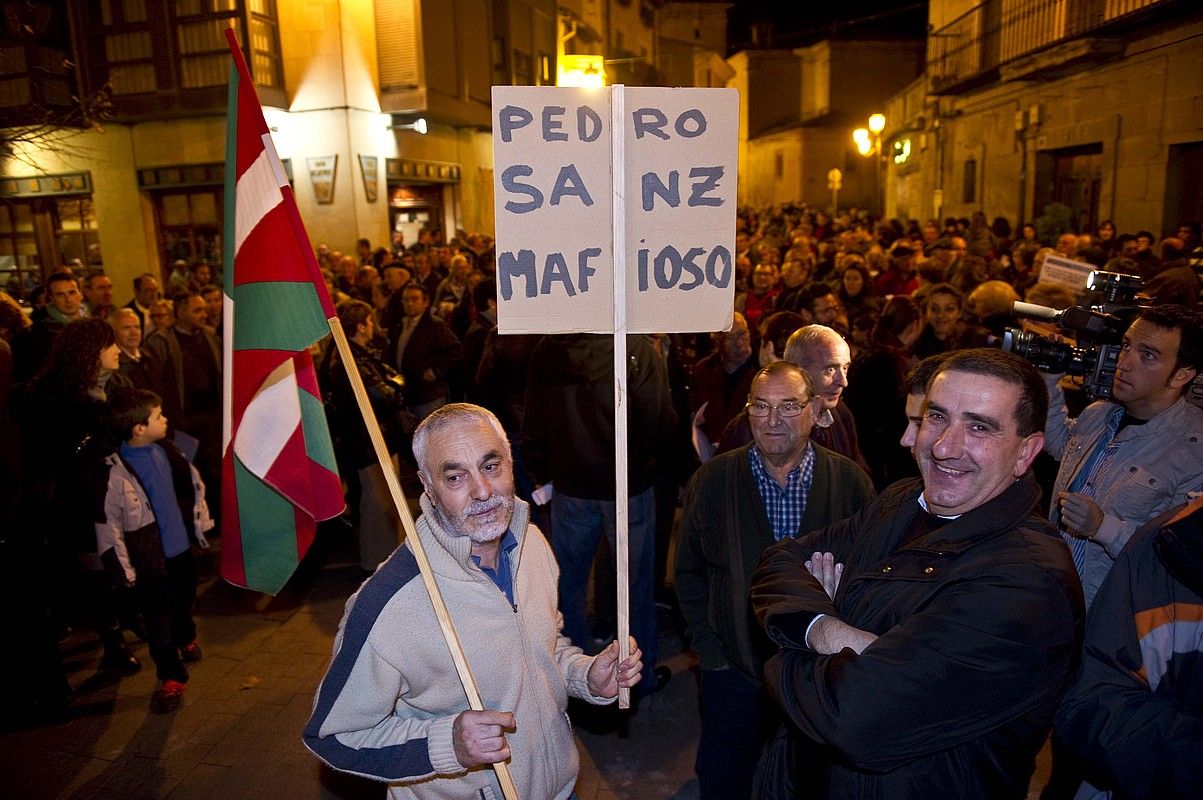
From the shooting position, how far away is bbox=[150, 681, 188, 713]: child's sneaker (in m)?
4.68

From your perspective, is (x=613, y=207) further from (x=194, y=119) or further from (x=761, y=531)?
(x=194, y=119)

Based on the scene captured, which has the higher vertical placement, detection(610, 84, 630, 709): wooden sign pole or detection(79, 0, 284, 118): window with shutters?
detection(79, 0, 284, 118): window with shutters

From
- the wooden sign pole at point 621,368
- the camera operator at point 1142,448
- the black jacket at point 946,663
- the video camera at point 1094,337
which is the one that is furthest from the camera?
the video camera at point 1094,337

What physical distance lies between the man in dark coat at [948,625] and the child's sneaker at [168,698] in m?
4.00

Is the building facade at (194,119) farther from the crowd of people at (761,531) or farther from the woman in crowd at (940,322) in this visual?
the woman in crowd at (940,322)

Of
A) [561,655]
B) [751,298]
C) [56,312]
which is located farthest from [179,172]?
[561,655]

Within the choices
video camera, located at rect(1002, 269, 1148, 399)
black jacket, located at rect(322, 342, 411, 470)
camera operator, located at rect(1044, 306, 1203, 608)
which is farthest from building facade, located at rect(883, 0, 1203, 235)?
black jacket, located at rect(322, 342, 411, 470)

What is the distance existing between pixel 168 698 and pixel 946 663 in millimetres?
4552

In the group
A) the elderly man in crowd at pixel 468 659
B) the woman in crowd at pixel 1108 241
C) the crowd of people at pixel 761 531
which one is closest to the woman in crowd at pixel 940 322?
the crowd of people at pixel 761 531

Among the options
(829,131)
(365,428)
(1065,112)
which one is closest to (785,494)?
(365,428)

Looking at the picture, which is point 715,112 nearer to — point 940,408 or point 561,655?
point 940,408

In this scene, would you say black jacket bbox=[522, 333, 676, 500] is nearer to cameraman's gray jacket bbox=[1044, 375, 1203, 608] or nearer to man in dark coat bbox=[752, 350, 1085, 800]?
cameraman's gray jacket bbox=[1044, 375, 1203, 608]

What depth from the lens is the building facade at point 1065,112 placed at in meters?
11.7

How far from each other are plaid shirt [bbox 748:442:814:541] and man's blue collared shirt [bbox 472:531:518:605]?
1.20 meters
